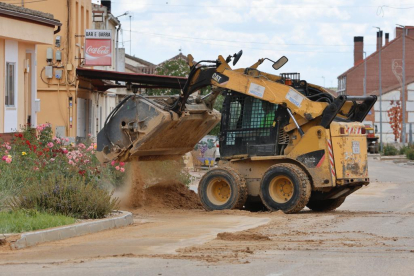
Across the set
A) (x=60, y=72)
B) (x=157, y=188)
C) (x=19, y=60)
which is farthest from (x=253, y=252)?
(x=60, y=72)

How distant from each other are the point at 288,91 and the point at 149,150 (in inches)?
123

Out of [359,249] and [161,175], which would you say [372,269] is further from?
[161,175]

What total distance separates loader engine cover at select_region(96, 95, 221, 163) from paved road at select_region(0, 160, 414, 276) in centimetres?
262

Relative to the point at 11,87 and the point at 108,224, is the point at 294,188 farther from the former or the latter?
the point at 11,87

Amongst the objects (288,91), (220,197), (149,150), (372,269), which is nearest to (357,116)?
(288,91)

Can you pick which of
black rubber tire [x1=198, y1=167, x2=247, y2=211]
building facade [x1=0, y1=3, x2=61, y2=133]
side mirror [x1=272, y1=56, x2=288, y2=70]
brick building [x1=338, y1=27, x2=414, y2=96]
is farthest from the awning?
brick building [x1=338, y1=27, x2=414, y2=96]

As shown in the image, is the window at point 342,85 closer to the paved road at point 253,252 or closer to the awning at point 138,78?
the awning at point 138,78

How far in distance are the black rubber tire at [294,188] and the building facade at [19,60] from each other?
9258mm

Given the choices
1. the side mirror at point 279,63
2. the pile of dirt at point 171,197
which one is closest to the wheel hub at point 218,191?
the pile of dirt at point 171,197

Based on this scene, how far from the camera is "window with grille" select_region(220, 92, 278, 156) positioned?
59.5ft

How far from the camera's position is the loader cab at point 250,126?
1800 cm

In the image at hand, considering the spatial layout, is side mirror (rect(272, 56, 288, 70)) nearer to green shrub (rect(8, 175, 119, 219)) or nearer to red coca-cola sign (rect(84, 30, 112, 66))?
green shrub (rect(8, 175, 119, 219))

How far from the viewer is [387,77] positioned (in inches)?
4094

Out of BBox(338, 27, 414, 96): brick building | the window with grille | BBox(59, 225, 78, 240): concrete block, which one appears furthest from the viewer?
BBox(338, 27, 414, 96): brick building
